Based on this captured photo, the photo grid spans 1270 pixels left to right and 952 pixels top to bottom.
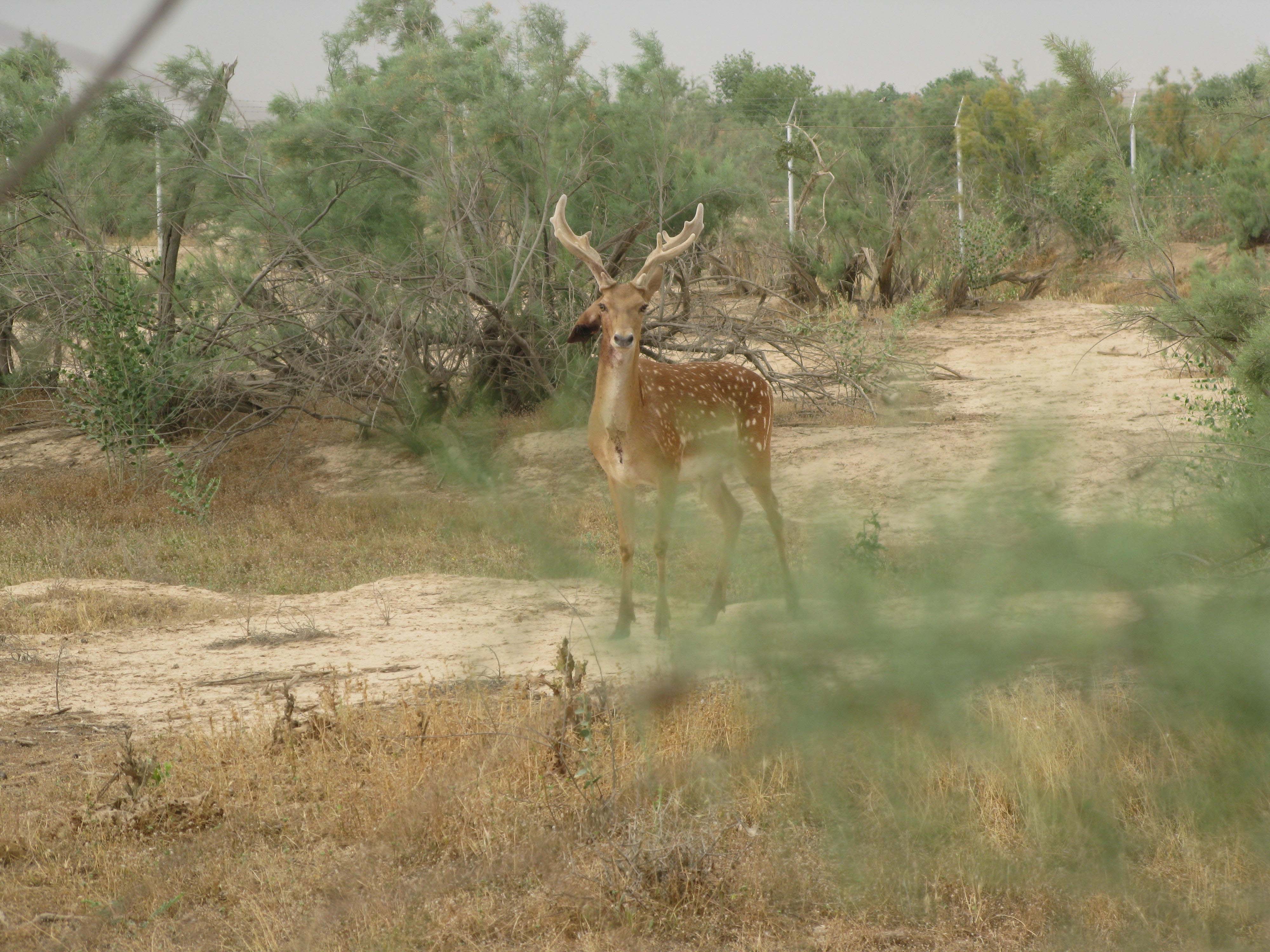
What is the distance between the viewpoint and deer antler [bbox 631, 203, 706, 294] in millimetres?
7430

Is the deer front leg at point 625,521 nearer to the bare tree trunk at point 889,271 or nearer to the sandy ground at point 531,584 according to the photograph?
the sandy ground at point 531,584

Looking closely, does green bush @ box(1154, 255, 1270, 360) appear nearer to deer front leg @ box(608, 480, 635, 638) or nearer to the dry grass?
the dry grass

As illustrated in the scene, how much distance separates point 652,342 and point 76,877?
31.8 ft

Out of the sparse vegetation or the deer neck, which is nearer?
the sparse vegetation

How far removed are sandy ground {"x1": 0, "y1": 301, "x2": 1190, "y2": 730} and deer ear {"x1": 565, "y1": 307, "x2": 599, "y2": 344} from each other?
0.92m

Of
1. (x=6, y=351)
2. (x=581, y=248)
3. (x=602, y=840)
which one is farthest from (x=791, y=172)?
(x=602, y=840)

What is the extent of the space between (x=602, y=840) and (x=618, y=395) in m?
3.42

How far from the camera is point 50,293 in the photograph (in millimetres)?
12242

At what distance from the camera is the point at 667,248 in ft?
25.9

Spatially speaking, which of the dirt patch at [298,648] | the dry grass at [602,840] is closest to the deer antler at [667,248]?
the dirt patch at [298,648]

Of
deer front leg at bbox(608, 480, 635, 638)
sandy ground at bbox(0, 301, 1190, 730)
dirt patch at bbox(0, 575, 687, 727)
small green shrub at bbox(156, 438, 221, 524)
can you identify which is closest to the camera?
sandy ground at bbox(0, 301, 1190, 730)

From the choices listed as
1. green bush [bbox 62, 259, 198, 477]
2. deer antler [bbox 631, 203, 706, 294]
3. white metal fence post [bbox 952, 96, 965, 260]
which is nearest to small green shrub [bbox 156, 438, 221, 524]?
green bush [bbox 62, 259, 198, 477]

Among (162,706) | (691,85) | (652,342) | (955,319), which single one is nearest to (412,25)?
(691,85)

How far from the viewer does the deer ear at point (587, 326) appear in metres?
7.26
